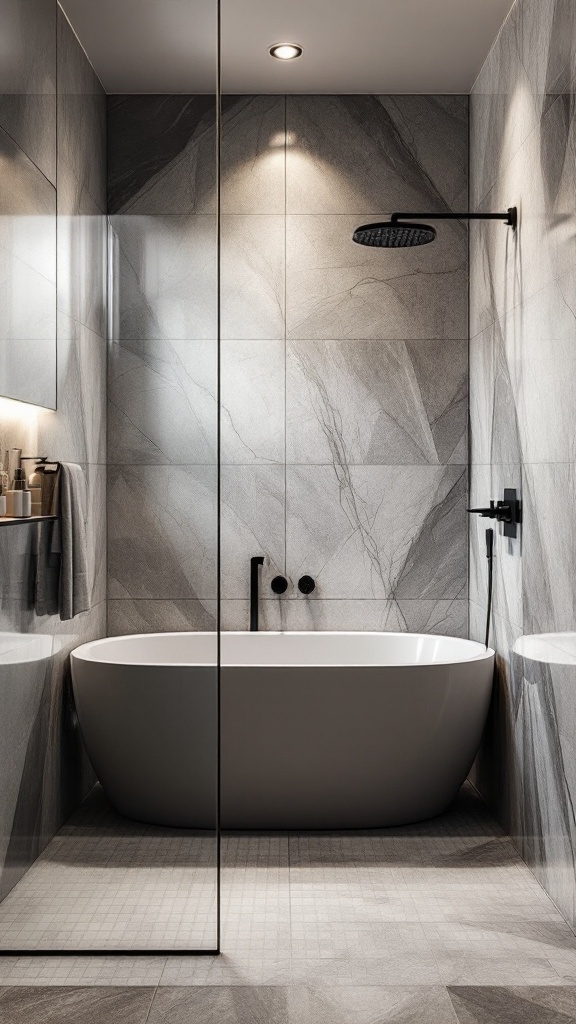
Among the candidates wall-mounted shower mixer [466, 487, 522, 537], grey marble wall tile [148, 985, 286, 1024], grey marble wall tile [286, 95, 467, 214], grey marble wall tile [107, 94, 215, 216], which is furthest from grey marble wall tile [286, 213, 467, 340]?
grey marble wall tile [148, 985, 286, 1024]

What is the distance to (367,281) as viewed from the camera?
4.25 meters

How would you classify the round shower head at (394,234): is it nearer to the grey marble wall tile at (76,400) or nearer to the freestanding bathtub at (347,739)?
the grey marble wall tile at (76,400)

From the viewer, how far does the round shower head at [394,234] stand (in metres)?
3.43

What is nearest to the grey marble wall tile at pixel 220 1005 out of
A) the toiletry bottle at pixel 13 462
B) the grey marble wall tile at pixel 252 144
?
the toiletry bottle at pixel 13 462

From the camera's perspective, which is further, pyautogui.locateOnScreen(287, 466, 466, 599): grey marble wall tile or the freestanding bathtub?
pyautogui.locateOnScreen(287, 466, 466, 599): grey marble wall tile

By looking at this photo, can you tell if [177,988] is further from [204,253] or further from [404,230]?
[404,230]

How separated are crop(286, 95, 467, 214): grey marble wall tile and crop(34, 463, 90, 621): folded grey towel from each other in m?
2.27

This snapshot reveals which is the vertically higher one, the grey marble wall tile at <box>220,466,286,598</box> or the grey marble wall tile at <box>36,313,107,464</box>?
the grey marble wall tile at <box>36,313,107,464</box>

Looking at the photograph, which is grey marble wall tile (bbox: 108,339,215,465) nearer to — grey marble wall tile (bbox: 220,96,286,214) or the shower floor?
the shower floor

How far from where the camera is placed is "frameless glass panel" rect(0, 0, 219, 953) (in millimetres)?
2436

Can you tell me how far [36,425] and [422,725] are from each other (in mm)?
1826

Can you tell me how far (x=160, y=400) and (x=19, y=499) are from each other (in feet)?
1.51

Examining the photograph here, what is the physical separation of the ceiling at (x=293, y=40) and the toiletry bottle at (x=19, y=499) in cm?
106

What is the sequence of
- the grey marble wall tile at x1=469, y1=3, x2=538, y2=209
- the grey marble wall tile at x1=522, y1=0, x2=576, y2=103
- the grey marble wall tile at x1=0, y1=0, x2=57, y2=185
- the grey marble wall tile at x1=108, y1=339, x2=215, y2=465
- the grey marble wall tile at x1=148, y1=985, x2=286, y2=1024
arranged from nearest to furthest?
the grey marble wall tile at x1=148, y1=985, x2=286, y2=1024, the grey marble wall tile at x1=0, y1=0, x2=57, y2=185, the grey marble wall tile at x1=108, y1=339, x2=215, y2=465, the grey marble wall tile at x1=522, y1=0, x2=576, y2=103, the grey marble wall tile at x1=469, y1=3, x2=538, y2=209
